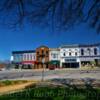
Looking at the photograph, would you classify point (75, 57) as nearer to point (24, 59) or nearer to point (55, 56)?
point (55, 56)

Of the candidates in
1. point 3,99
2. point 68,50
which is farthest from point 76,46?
point 3,99

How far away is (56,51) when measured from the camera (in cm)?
8650

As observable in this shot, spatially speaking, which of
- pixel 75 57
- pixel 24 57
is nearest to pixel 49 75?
pixel 75 57

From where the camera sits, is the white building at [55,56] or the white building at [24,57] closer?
the white building at [55,56]

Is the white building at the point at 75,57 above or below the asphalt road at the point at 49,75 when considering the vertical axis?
above

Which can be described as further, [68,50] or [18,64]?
[18,64]

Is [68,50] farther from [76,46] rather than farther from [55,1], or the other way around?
[55,1]

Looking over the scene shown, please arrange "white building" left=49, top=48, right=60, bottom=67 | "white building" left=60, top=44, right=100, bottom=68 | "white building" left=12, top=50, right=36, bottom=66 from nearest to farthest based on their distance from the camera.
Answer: "white building" left=60, top=44, right=100, bottom=68 < "white building" left=49, top=48, right=60, bottom=67 < "white building" left=12, top=50, right=36, bottom=66

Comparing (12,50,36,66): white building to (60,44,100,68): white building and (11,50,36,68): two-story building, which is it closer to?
(11,50,36,68): two-story building

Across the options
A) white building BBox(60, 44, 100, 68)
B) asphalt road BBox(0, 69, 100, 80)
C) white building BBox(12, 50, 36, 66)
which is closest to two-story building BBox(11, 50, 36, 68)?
white building BBox(12, 50, 36, 66)

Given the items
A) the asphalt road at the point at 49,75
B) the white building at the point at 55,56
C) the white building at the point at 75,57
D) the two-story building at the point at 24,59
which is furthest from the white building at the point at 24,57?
the asphalt road at the point at 49,75

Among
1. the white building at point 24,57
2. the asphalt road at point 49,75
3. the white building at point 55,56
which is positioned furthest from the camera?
the white building at point 24,57

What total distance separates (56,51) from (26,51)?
10632 mm

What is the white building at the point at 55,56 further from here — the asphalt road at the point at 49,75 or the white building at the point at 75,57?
the asphalt road at the point at 49,75
